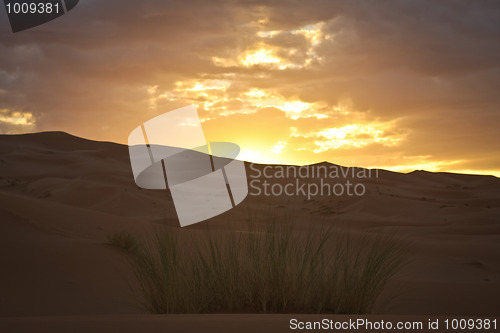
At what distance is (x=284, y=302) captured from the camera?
14.9 ft

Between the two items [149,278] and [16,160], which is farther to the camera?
[16,160]

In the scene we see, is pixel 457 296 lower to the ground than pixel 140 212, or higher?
lower

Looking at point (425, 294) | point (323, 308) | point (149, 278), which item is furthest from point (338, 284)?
point (425, 294)

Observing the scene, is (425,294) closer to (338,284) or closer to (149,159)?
(338,284)

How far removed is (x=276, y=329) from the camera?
10.6 feet

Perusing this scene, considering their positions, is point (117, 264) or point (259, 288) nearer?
point (259, 288)

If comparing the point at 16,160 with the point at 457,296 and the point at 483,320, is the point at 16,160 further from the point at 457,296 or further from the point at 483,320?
the point at 483,320

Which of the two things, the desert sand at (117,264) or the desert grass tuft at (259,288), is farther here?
the desert grass tuft at (259,288)

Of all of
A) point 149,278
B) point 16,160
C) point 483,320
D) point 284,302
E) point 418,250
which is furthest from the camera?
point 16,160

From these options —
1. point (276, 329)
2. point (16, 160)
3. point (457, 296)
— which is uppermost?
point (16, 160)

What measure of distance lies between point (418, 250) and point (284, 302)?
259 inches

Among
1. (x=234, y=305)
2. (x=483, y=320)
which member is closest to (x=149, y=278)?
(x=234, y=305)

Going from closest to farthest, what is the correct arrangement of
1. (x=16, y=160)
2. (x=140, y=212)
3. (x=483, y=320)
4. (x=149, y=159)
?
(x=483, y=320), (x=140, y=212), (x=16, y=160), (x=149, y=159)

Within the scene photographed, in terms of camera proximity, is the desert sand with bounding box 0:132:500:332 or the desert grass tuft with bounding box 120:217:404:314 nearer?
the desert sand with bounding box 0:132:500:332
